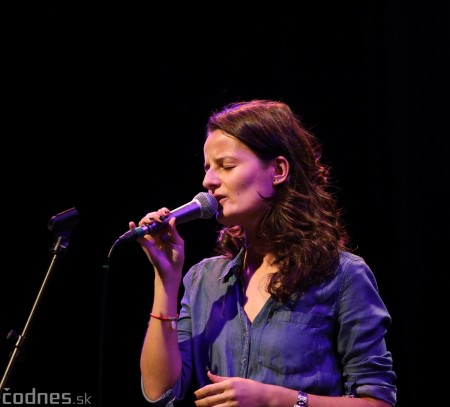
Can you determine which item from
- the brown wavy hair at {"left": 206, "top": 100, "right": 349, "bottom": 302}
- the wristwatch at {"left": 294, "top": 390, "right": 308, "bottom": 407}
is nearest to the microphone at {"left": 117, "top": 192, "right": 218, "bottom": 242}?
the brown wavy hair at {"left": 206, "top": 100, "right": 349, "bottom": 302}

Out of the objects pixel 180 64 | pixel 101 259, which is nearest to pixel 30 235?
pixel 101 259

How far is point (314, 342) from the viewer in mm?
1716

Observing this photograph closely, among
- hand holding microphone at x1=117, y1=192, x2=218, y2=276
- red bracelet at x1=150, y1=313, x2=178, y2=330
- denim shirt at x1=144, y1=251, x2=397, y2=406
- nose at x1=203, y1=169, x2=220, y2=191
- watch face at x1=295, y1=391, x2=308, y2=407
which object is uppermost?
nose at x1=203, y1=169, x2=220, y2=191

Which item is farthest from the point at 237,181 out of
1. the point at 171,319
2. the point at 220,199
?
the point at 171,319

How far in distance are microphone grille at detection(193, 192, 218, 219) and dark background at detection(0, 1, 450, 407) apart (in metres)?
1.19

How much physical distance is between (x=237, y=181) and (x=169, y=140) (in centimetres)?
139

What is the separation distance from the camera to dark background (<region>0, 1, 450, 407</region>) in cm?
281

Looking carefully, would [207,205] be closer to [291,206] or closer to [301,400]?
[291,206]

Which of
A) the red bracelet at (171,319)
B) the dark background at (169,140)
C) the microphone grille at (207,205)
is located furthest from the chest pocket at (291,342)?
the dark background at (169,140)

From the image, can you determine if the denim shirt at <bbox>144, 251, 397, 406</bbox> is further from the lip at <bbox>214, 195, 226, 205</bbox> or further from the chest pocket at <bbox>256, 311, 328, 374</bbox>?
the lip at <bbox>214, 195, 226, 205</bbox>

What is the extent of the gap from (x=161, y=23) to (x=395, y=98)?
1.28 m

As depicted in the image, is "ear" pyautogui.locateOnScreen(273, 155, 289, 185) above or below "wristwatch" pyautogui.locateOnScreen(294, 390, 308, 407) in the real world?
above

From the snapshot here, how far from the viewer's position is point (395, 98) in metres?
2.87

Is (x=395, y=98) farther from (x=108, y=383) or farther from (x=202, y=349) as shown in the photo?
(x=108, y=383)
